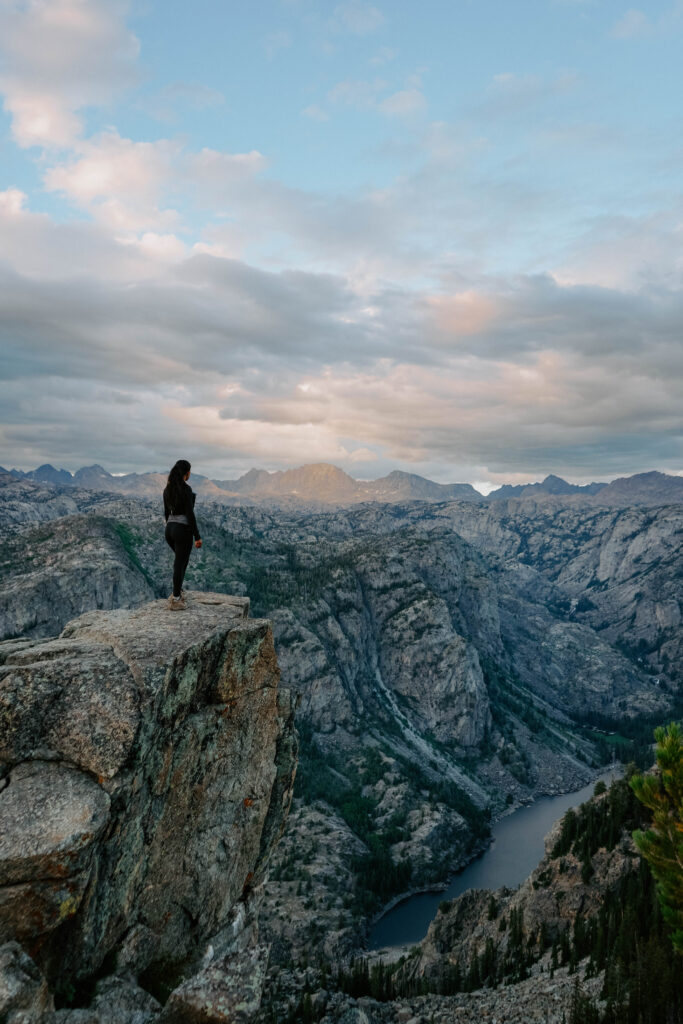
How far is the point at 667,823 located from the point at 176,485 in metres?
27.0

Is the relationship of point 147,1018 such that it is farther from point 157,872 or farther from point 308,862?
point 308,862

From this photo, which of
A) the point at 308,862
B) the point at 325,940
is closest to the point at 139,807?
the point at 325,940

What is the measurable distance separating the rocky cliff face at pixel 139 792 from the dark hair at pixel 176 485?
5.66m

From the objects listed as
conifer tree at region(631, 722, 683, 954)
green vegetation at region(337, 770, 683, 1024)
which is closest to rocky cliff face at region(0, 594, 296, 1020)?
conifer tree at region(631, 722, 683, 954)

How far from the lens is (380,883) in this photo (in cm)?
19988

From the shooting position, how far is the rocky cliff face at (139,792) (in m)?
15.1

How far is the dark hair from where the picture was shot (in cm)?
2492

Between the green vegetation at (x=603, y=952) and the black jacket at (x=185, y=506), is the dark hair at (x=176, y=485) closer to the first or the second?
the black jacket at (x=185, y=506)

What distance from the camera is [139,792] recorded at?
60.6 ft

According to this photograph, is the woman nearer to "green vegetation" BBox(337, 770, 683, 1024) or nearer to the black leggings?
the black leggings

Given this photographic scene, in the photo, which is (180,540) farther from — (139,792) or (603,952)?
(603,952)

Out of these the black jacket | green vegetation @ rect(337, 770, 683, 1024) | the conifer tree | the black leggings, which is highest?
the black jacket

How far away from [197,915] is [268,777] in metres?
6.54

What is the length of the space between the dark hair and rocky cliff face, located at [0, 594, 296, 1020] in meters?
5.66
